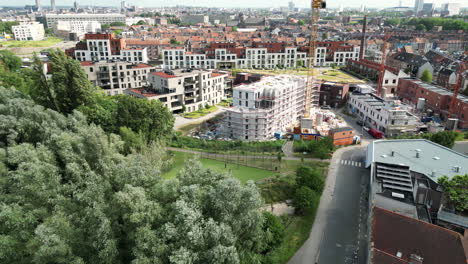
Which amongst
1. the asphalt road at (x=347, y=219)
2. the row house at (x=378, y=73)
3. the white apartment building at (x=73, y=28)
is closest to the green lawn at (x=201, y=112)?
the asphalt road at (x=347, y=219)

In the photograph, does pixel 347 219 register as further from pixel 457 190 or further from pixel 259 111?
pixel 259 111

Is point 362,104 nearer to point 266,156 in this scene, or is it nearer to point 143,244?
point 266,156

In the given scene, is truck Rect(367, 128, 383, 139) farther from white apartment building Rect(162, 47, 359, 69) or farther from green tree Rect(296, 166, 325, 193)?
white apartment building Rect(162, 47, 359, 69)

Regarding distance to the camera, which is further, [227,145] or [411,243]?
[227,145]

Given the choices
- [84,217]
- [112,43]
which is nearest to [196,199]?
[84,217]

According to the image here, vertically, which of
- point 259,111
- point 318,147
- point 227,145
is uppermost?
point 259,111

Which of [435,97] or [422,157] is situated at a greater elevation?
[435,97]

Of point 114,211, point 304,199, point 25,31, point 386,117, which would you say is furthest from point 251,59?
point 25,31
